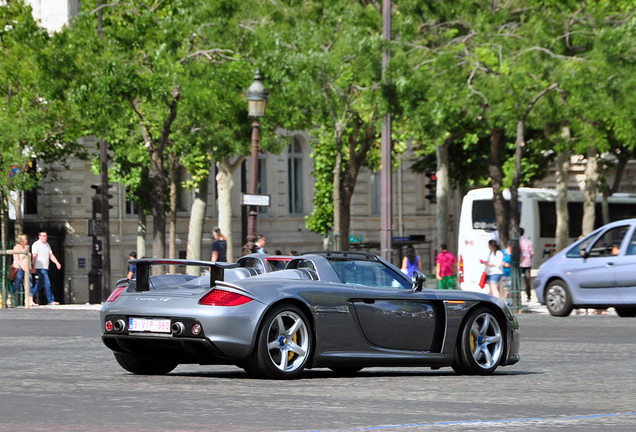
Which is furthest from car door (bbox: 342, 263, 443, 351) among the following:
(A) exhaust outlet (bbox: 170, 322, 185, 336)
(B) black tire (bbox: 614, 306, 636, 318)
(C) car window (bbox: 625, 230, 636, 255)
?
(B) black tire (bbox: 614, 306, 636, 318)

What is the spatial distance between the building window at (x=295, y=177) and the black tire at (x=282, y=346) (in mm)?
44455

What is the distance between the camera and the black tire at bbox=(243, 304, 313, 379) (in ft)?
35.9

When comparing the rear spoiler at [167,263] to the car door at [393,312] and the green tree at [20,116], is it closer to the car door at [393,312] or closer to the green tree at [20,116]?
the car door at [393,312]

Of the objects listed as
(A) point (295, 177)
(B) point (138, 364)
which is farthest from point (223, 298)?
(A) point (295, 177)

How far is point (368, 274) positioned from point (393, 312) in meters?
0.41

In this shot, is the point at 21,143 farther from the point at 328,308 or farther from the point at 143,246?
the point at 328,308

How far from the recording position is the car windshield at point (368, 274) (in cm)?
1188

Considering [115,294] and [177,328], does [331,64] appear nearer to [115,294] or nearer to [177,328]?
[115,294]

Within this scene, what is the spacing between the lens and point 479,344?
12.4 metres

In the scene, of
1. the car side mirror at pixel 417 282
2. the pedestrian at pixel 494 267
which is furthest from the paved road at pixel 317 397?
the pedestrian at pixel 494 267

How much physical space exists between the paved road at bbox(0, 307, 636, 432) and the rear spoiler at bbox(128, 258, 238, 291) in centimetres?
77

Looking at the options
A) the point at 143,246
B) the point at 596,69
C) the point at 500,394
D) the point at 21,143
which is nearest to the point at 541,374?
the point at 500,394

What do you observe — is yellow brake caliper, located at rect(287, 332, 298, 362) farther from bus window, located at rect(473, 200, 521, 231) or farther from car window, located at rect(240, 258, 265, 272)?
bus window, located at rect(473, 200, 521, 231)

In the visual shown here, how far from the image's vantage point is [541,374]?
489 inches
